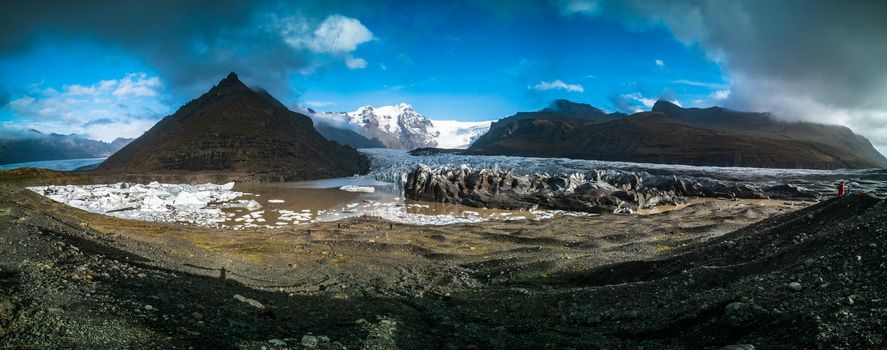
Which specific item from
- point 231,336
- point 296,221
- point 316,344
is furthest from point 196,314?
point 296,221

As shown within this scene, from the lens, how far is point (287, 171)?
8694 cm

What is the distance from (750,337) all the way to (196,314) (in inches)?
319

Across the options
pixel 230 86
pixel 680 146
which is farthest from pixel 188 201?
pixel 680 146

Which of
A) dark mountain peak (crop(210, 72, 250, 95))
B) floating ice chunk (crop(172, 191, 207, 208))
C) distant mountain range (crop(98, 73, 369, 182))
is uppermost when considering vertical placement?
dark mountain peak (crop(210, 72, 250, 95))

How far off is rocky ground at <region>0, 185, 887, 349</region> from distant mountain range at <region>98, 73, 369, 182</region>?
7068 cm

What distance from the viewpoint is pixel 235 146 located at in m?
94.6

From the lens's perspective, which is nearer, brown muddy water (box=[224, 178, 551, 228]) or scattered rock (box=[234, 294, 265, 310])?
scattered rock (box=[234, 294, 265, 310])

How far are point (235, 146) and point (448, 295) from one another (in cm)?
9379

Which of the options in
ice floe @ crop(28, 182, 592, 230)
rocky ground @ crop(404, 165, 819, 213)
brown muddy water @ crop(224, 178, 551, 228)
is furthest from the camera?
rocky ground @ crop(404, 165, 819, 213)

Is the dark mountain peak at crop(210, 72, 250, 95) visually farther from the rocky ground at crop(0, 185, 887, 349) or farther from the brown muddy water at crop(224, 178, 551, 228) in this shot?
the rocky ground at crop(0, 185, 887, 349)

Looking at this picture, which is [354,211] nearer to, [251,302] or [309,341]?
[251,302]

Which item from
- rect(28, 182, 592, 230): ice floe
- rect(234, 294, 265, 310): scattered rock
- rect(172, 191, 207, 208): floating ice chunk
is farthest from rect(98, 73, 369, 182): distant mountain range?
rect(234, 294, 265, 310): scattered rock

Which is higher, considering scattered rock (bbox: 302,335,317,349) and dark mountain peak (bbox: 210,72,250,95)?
dark mountain peak (bbox: 210,72,250,95)

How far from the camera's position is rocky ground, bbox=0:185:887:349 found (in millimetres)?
5996
